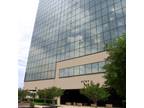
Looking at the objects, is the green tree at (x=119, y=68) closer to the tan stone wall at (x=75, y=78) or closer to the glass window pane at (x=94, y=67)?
the tan stone wall at (x=75, y=78)

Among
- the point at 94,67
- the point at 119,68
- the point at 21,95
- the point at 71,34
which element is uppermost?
the point at 71,34

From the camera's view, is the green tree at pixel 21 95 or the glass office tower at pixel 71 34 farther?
the green tree at pixel 21 95

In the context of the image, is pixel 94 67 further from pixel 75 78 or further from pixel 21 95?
pixel 21 95

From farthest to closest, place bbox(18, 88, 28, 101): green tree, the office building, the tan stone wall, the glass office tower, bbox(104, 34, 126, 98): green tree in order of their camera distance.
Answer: bbox(18, 88, 28, 101): green tree → the glass office tower → the office building → the tan stone wall → bbox(104, 34, 126, 98): green tree

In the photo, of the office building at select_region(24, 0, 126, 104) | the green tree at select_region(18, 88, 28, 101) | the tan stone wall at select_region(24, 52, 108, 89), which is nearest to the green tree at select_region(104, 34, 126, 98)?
the tan stone wall at select_region(24, 52, 108, 89)

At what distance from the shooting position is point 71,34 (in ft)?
215

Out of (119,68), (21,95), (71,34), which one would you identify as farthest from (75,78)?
(119,68)

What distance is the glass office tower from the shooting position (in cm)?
5328

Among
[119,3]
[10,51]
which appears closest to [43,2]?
[119,3]

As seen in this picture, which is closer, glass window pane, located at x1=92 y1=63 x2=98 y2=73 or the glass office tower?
glass window pane, located at x1=92 y1=63 x2=98 y2=73

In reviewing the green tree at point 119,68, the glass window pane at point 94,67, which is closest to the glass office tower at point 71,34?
the glass window pane at point 94,67

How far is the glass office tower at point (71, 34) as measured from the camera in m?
53.3

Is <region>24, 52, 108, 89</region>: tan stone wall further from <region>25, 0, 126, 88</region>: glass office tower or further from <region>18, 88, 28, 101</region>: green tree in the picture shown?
<region>18, 88, 28, 101</region>: green tree
